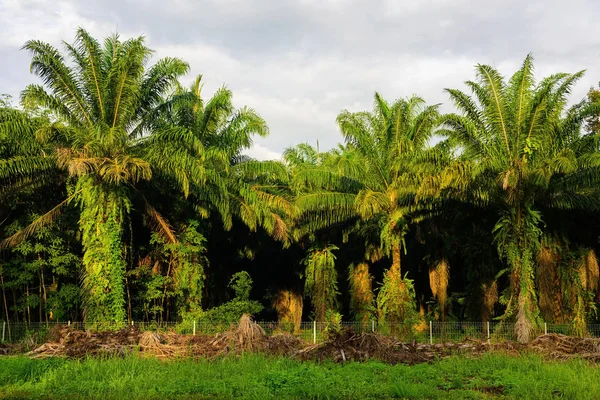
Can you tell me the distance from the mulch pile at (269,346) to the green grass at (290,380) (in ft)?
3.38

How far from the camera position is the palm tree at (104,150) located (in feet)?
67.3

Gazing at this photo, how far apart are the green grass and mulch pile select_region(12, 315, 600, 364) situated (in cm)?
103

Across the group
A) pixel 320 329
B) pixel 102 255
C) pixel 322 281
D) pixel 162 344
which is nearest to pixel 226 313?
pixel 320 329

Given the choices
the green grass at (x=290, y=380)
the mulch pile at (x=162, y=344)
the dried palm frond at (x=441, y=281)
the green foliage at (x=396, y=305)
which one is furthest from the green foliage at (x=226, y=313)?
the dried palm frond at (x=441, y=281)

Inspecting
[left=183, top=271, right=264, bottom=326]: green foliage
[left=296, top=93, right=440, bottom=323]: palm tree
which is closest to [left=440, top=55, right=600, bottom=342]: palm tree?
[left=296, top=93, right=440, bottom=323]: palm tree

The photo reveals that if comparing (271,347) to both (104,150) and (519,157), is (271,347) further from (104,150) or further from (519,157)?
(519,157)

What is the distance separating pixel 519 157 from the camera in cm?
2136

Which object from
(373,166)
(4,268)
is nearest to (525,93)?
(373,166)

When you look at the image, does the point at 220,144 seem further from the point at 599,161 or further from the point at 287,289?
the point at 599,161

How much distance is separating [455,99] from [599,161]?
538cm

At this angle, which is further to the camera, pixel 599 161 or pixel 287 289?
pixel 287 289

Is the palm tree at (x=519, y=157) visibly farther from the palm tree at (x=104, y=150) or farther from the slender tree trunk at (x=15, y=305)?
the slender tree trunk at (x=15, y=305)

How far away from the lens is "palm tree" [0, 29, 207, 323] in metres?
20.5

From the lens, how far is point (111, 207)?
2139 cm
